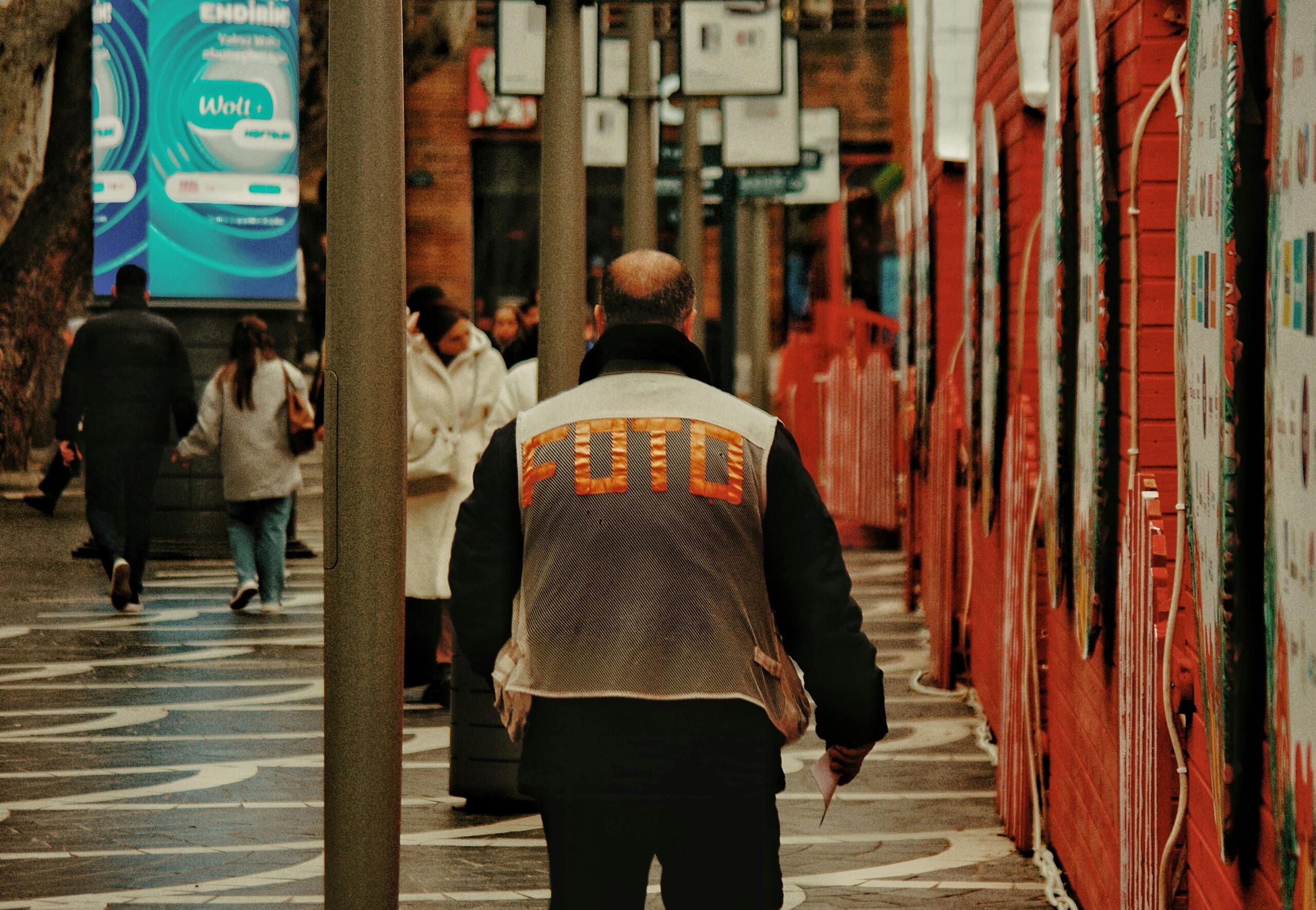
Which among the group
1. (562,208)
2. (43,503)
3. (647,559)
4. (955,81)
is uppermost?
(955,81)

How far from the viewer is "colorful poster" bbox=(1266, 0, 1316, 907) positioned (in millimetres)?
2359

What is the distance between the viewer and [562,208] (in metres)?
6.41

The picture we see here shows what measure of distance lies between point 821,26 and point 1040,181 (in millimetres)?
25973

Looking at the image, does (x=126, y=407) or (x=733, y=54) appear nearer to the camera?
(x=126, y=407)

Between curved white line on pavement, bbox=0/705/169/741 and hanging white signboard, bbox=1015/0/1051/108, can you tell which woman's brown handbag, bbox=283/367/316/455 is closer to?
curved white line on pavement, bbox=0/705/169/741

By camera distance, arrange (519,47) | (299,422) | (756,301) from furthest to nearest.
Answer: (756,301) < (519,47) < (299,422)

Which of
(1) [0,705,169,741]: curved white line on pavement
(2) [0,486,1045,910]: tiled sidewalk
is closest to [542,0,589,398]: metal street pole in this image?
(2) [0,486,1045,910]: tiled sidewalk

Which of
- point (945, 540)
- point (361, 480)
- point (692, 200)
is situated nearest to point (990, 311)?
point (945, 540)

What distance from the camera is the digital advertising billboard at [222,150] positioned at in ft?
49.1

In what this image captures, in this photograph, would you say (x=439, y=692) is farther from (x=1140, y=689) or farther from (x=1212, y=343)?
(x=1212, y=343)

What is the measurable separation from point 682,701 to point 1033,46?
3.59 metres

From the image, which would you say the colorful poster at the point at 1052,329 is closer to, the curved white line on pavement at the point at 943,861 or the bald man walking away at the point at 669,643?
the curved white line on pavement at the point at 943,861

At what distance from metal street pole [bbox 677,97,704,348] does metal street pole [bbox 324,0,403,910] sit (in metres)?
10.0

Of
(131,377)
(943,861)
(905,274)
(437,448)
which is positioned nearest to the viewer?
(943,861)
